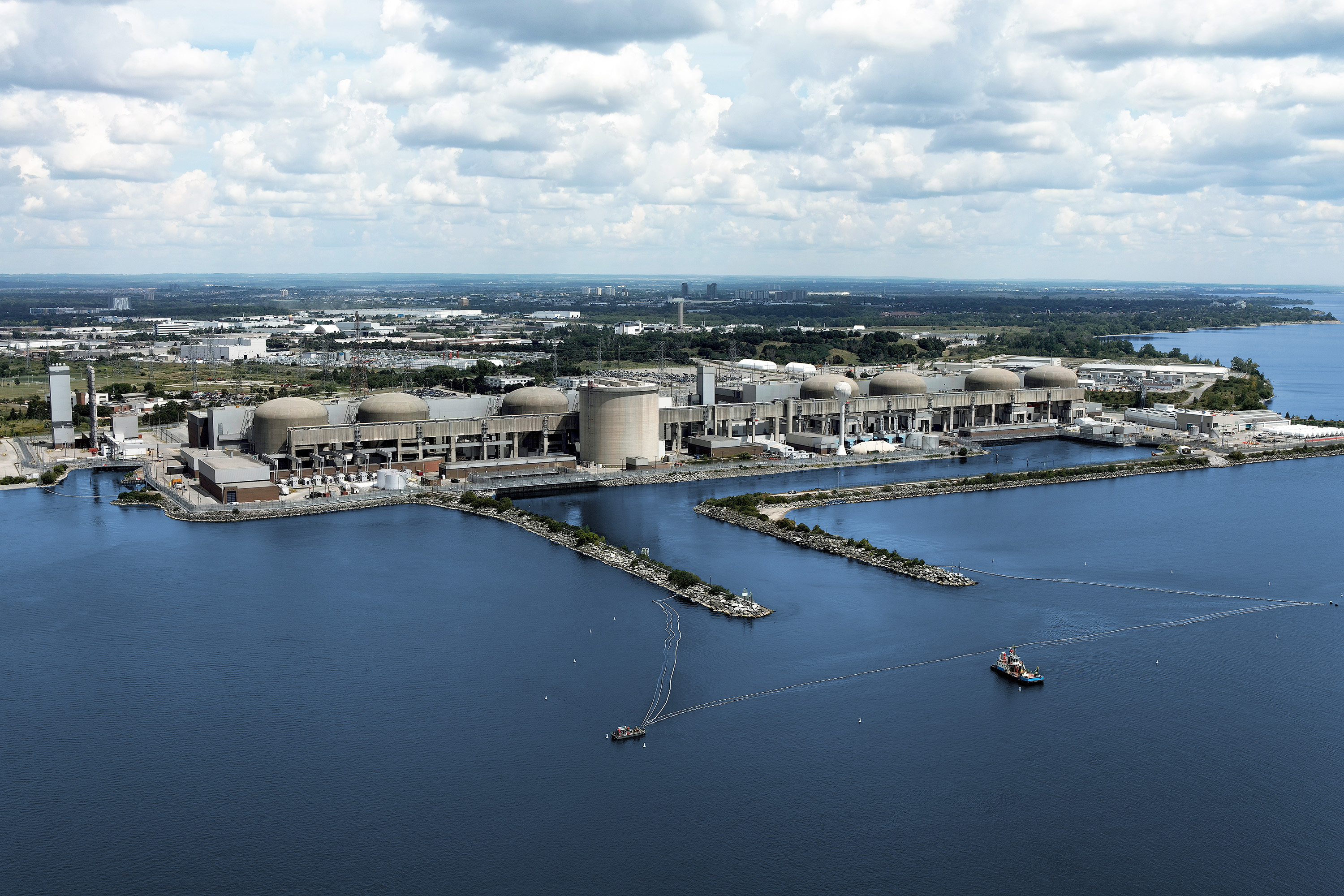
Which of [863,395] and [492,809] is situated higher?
[863,395]

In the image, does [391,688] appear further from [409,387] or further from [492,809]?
[409,387]

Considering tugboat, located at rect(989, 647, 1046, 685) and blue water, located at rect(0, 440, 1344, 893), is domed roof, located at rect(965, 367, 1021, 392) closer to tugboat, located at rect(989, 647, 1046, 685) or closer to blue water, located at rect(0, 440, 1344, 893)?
blue water, located at rect(0, 440, 1344, 893)

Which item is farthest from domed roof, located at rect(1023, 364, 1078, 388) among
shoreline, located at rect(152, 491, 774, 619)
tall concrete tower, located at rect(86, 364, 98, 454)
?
tall concrete tower, located at rect(86, 364, 98, 454)

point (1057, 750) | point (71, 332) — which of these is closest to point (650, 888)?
point (1057, 750)

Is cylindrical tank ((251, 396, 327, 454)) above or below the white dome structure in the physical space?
below

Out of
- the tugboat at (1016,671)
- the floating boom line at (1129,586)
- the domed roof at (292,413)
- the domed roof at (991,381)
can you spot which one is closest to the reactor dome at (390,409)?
the domed roof at (292,413)

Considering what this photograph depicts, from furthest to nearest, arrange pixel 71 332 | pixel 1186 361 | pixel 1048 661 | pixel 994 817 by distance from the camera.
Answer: pixel 71 332 < pixel 1186 361 < pixel 1048 661 < pixel 994 817
